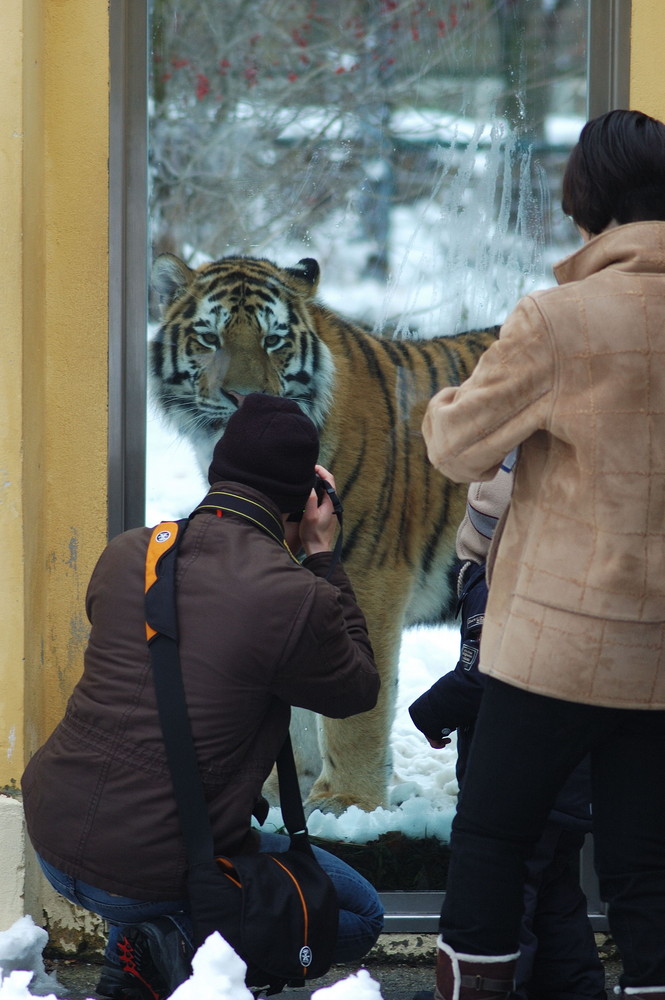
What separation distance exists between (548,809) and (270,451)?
0.91m

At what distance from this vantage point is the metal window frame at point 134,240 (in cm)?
349

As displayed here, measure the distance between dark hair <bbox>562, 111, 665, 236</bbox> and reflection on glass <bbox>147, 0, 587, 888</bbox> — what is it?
59.1 inches

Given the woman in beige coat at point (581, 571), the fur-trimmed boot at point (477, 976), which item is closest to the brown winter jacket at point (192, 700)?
the woman in beige coat at point (581, 571)

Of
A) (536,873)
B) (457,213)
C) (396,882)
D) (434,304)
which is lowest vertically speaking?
(396,882)

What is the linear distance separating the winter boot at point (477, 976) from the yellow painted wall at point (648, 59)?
2.63 m

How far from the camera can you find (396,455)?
3.68 m

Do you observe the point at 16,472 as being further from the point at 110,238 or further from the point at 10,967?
the point at 10,967

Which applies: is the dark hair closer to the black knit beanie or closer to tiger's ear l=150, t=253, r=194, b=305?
the black knit beanie

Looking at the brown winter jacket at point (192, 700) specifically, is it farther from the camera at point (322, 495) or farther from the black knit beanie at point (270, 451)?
the camera at point (322, 495)

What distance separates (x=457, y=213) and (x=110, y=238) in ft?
3.67

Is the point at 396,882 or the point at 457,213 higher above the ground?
the point at 457,213

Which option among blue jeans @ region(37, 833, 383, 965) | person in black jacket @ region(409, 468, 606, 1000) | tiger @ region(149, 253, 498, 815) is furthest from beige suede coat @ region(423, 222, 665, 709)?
tiger @ region(149, 253, 498, 815)

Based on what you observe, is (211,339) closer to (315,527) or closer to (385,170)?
(385,170)

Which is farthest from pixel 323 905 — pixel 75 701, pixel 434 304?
pixel 434 304
